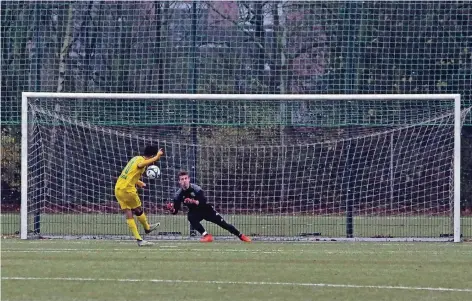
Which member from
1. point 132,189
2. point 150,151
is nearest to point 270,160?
point 150,151

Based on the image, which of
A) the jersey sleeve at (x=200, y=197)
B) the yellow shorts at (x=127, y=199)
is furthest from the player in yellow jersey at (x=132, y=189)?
the jersey sleeve at (x=200, y=197)

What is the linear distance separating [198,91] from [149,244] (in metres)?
4.71

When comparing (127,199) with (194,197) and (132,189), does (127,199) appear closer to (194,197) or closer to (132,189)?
(132,189)

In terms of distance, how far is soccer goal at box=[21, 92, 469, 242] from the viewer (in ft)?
73.9

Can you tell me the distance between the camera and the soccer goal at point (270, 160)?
22.5 metres

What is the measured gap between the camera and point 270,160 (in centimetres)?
2300

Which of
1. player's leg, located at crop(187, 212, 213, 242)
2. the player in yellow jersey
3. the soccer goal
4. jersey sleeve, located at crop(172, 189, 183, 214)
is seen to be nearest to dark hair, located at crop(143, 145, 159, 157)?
the player in yellow jersey

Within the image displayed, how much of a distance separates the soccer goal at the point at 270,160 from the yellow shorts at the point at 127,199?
1819mm

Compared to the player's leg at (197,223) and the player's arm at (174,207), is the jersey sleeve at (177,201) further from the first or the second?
the player's leg at (197,223)

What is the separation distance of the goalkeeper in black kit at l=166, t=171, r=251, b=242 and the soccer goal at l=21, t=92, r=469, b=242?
1354mm

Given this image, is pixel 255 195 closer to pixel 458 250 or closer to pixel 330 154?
pixel 330 154

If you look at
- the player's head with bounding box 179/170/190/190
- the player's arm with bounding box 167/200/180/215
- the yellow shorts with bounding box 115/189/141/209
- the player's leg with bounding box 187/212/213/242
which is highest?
the player's head with bounding box 179/170/190/190

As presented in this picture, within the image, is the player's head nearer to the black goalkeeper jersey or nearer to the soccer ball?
the black goalkeeper jersey

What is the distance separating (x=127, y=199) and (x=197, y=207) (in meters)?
1.28
